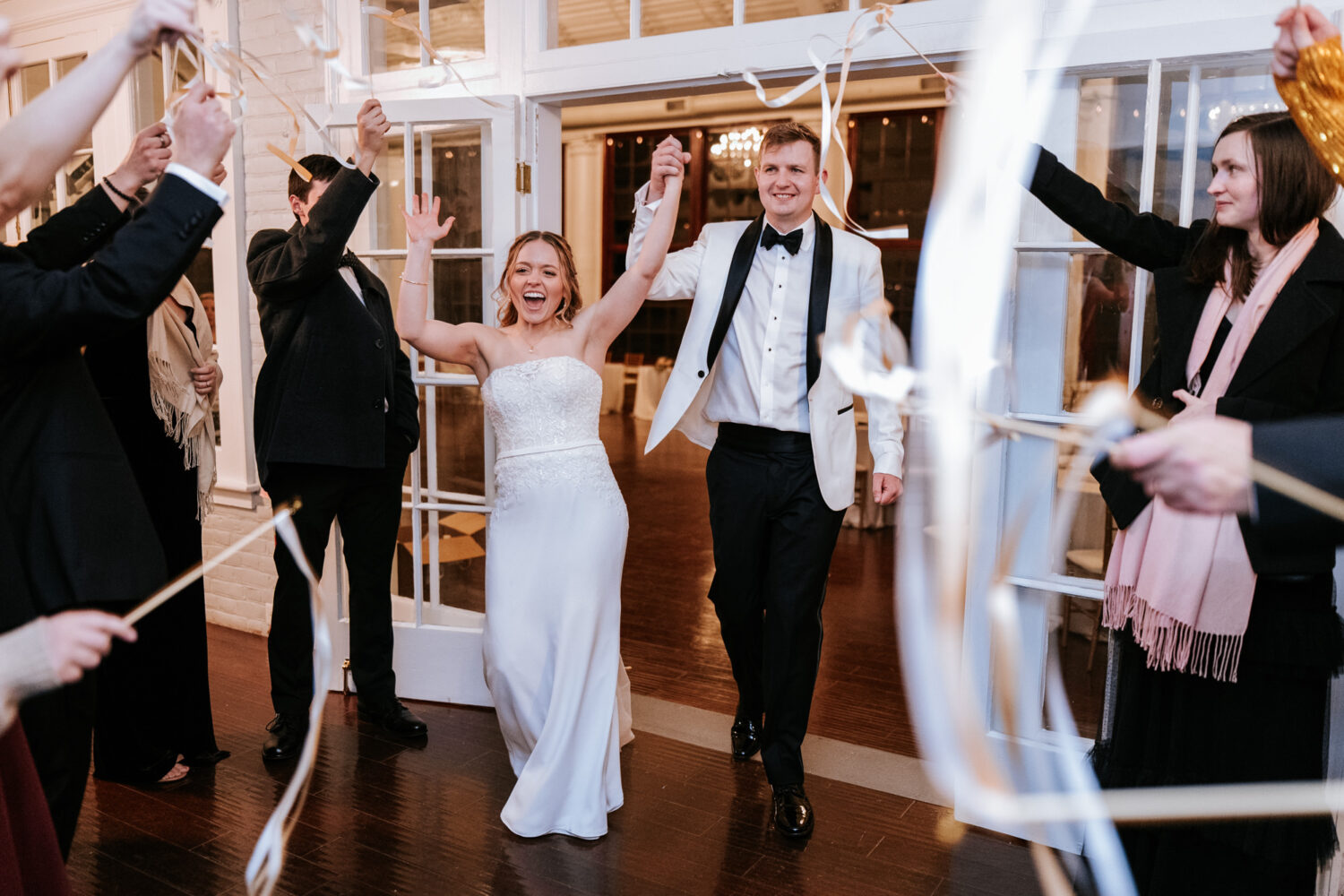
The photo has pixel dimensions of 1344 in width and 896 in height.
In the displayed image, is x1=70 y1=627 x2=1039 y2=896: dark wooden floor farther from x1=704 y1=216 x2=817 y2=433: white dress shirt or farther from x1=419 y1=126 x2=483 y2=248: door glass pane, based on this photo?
x1=419 y1=126 x2=483 y2=248: door glass pane

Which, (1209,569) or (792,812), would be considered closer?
(1209,569)

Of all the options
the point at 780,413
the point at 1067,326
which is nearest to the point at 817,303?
the point at 780,413

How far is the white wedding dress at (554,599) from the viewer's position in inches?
97.7

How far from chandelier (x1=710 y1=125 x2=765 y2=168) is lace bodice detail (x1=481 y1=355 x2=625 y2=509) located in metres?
8.64

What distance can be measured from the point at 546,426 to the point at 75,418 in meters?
1.21

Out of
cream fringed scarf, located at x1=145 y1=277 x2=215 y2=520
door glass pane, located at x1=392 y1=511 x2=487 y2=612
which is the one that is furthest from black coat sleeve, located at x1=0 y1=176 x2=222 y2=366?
door glass pane, located at x1=392 y1=511 x2=487 y2=612

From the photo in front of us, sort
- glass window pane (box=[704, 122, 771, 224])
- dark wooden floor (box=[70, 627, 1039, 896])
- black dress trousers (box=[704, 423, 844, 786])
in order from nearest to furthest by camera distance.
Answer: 1. dark wooden floor (box=[70, 627, 1039, 896])
2. black dress trousers (box=[704, 423, 844, 786])
3. glass window pane (box=[704, 122, 771, 224])

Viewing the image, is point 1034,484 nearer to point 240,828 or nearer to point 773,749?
point 773,749

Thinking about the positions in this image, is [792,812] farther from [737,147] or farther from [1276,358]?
[737,147]

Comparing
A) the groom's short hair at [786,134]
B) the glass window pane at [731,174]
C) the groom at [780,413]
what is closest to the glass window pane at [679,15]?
the groom's short hair at [786,134]

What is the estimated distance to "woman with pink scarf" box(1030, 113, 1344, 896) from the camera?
1.76 metres

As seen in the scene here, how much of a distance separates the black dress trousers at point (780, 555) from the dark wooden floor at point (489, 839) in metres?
0.25

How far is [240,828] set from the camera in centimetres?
247

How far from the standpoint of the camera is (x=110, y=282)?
4.64ft
